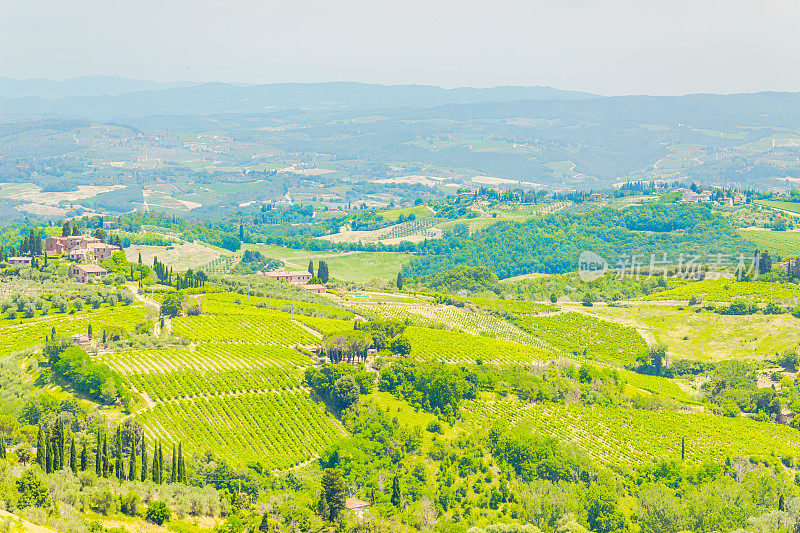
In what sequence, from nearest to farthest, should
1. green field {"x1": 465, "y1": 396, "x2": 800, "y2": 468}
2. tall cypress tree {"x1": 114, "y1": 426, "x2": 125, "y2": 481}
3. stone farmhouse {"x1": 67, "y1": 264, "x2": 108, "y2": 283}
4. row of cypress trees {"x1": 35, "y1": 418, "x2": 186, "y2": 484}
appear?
row of cypress trees {"x1": 35, "y1": 418, "x2": 186, "y2": 484}
tall cypress tree {"x1": 114, "y1": 426, "x2": 125, "y2": 481}
green field {"x1": 465, "y1": 396, "x2": 800, "y2": 468}
stone farmhouse {"x1": 67, "y1": 264, "x2": 108, "y2": 283}

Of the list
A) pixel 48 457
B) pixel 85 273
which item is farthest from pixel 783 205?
pixel 48 457

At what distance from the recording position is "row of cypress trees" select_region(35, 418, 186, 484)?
39.3 metres

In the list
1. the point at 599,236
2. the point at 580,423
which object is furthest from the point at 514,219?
the point at 580,423

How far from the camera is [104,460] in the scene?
40.3 metres

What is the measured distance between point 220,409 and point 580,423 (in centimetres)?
2372

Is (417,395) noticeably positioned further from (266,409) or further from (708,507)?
(708,507)

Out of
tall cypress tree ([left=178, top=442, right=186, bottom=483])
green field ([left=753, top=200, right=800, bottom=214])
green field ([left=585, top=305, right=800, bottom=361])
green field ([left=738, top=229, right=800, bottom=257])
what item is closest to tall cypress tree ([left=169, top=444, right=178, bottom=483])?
tall cypress tree ([left=178, top=442, right=186, bottom=483])

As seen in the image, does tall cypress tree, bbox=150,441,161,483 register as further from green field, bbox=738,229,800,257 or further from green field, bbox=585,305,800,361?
green field, bbox=738,229,800,257

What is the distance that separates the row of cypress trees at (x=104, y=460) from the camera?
3931 centimetres

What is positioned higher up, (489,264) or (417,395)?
(417,395)

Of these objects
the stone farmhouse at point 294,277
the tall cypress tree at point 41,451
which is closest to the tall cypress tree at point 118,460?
the tall cypress tree at point 41,451

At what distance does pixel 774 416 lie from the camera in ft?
205

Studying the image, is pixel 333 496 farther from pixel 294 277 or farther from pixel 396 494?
pixel 294 277

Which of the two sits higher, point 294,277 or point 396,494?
point 396,494
